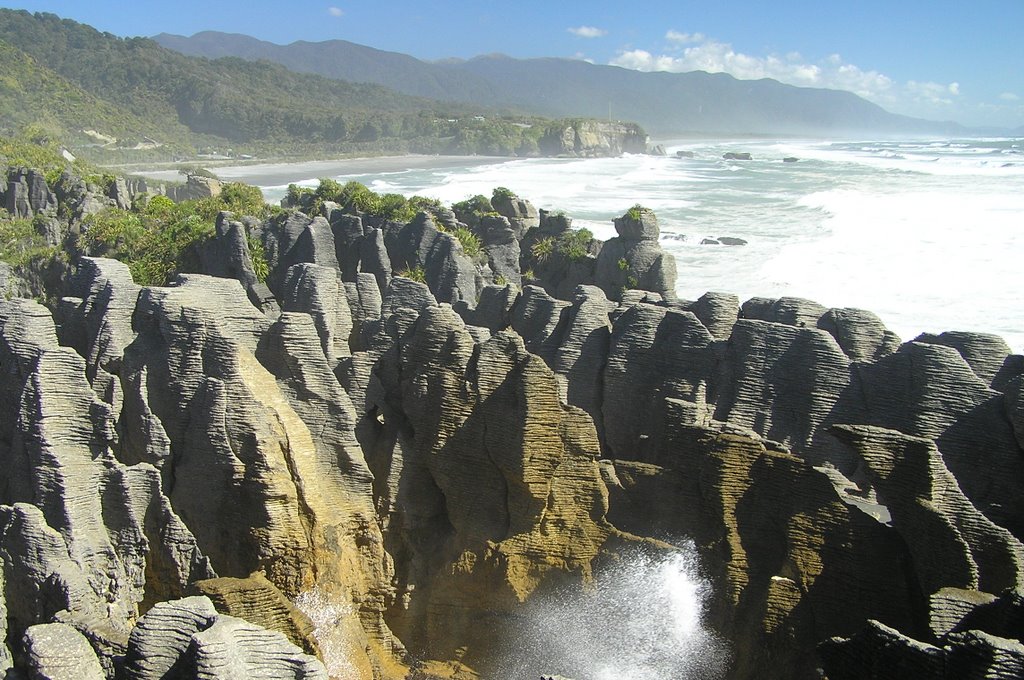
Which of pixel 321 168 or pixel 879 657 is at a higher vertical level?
pixel 321 168

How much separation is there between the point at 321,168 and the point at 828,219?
2515 inches

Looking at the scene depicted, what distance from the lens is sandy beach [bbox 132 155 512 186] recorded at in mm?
84062

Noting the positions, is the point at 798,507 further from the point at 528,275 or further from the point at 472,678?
the point at 528,275

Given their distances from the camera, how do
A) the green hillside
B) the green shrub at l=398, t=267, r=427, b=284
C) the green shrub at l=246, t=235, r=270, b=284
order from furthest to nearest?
1. the green hillside
2. the green shrub at l=398, t=267, r=427, b=284
3. the green shrub at l=246, t=235, r=270, b=284

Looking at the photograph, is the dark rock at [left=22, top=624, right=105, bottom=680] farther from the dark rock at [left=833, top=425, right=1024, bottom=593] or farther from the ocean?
the ocean

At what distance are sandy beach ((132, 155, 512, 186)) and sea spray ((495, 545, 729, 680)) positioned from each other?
74927mm

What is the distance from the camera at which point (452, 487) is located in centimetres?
910

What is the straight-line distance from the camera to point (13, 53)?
4122 inches

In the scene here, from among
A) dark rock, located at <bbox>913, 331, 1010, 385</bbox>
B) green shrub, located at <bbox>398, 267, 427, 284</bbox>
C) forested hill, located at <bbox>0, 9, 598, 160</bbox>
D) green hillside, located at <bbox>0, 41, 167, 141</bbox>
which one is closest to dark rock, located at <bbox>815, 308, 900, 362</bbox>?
dark rock, located at <bbox>913, 331, 1010, 385</bbox>

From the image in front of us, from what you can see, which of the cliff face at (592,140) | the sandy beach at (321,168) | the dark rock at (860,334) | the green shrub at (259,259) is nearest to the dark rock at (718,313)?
the dark rock at (860,334)

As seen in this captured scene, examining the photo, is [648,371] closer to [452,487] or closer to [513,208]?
[452,487]

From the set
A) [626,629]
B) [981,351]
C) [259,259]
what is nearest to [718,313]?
[981,351]

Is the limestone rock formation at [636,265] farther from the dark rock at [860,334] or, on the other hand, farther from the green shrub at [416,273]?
the dark rock at [860,334]

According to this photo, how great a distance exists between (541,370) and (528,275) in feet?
52.5
